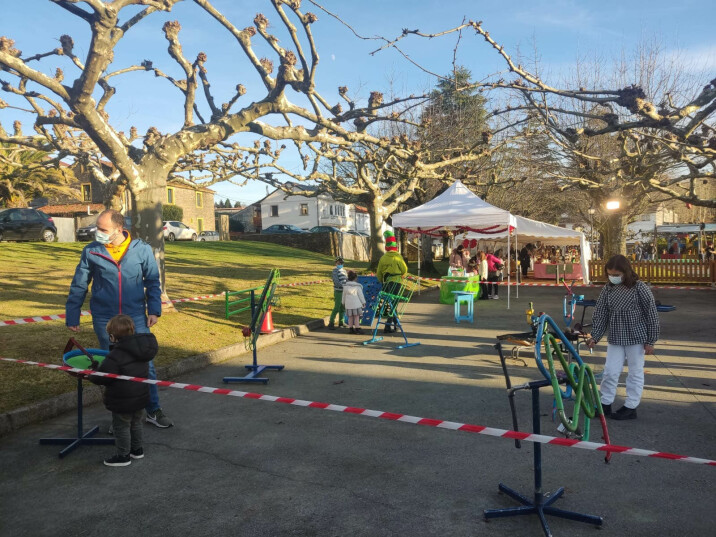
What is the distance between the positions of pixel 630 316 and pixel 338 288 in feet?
21.6

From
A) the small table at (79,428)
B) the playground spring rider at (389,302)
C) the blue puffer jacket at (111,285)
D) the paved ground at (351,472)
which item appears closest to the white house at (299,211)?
the playground spring rider at (389,302)

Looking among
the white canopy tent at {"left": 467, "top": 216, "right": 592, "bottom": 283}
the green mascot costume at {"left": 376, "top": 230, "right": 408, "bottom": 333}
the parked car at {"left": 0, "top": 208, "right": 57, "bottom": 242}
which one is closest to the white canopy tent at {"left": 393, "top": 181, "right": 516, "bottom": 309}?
the white canopy tent at {"left": 467, "top": 216, "right": 592, "bottom": 283}

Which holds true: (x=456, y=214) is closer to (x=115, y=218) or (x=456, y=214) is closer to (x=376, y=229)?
(x=376, y=229)

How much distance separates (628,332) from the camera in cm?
519

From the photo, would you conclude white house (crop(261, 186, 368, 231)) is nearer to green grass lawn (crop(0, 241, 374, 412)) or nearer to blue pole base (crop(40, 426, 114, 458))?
green grass lawn (crop(0, 241, 374, 412))

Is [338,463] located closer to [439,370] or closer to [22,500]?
[22,500]

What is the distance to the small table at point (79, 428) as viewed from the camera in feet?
14.4

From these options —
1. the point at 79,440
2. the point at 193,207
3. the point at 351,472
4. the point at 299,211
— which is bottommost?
the point at 351,472

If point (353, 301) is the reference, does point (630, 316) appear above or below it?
above

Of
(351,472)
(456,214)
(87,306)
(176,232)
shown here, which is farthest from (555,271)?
(176,232)

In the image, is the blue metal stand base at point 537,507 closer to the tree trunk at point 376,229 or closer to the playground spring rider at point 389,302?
the playground spring rider at point 389,302

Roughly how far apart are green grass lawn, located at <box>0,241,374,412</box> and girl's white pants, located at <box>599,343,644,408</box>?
5.48 meters

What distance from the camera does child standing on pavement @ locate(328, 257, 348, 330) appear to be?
1085 cm

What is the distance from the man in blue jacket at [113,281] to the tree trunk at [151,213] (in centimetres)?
572
